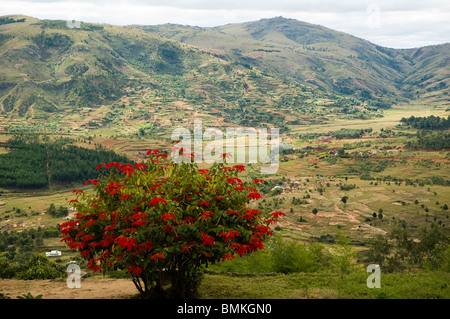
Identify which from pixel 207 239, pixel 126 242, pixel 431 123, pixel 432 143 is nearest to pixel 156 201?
pixel 126 242

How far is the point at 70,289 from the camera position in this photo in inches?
581

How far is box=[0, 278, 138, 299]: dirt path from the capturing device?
13422mm

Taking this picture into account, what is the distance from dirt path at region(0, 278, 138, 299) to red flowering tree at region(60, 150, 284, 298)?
2514 millimetres

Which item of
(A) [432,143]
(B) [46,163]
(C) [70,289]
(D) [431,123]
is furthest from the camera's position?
(D) [431,123]

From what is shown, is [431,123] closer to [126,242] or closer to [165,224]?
[165,224]

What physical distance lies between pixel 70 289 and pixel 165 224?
7.35 metres

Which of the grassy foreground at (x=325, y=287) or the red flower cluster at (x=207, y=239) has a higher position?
the red flower cluster at (x=207, y=239)

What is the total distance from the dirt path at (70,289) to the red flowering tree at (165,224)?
99.0 inches

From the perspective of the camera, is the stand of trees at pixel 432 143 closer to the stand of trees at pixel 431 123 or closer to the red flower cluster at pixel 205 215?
the stand of trees at pixel 431 123

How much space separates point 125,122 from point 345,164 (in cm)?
9570

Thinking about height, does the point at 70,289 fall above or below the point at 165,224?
below

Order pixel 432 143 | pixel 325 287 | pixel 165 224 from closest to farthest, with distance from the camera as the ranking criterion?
pixel 165 224 < pixel 325 287 < pixel 432 143

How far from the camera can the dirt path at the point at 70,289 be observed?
13422mm

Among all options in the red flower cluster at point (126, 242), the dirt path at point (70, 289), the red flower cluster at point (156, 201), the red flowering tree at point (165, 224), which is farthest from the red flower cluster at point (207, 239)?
the dirt path at point (70, 289)
